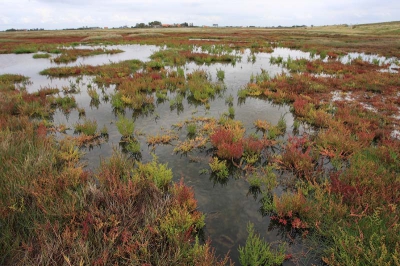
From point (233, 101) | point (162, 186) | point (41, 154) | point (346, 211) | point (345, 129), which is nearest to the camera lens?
point (346, 211)

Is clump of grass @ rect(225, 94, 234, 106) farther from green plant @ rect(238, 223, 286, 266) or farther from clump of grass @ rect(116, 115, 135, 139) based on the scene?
green plant @ rect(238, 223, 286, 266)

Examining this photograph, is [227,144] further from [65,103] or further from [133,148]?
[65,103]

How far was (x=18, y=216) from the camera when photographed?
13.5ft

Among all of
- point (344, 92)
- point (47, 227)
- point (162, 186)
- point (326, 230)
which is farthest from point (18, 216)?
point (344, 92)

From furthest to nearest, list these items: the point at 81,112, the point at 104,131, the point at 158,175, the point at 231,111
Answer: the point at 81,112 < the point at 231,111 < the point at 104,131 < the point at 158,175

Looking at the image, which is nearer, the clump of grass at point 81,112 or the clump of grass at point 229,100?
the clump of grass at point 81,112

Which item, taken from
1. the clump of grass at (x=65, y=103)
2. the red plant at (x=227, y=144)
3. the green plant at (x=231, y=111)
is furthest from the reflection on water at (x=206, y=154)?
the red plant at (x=227, y=144)

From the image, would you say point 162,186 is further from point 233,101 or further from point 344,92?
point 344,92

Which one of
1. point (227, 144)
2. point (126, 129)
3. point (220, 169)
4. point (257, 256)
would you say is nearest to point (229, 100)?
point (227, 144)

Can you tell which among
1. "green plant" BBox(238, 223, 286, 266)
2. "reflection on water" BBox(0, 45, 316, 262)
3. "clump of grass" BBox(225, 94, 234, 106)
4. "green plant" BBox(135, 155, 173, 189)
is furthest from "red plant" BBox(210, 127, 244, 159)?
"clump of grass" BBox(225, 94, 234, 106)

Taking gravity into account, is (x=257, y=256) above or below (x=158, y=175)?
below

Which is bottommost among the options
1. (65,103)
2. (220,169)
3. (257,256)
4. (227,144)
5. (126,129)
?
(257,256)

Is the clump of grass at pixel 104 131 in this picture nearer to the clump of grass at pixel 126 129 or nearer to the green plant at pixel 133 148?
the clump of grass at pixel 126 129

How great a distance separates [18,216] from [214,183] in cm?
426
